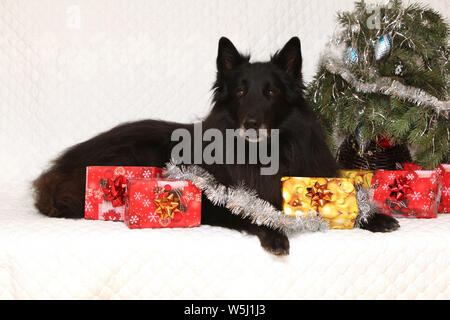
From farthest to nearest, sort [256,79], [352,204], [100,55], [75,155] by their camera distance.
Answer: [100,55], [75,155], [256,79], [352,204]

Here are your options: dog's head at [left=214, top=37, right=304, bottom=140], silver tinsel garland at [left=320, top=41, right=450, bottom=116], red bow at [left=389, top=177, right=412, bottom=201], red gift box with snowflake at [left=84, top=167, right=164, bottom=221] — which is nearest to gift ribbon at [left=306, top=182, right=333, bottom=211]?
dog's head at [left=214, top=37, right=304, bottom=140]

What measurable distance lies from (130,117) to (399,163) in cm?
156

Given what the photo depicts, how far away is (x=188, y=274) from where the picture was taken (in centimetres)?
143

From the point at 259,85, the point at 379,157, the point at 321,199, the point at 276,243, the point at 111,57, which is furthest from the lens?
the point at 111,57

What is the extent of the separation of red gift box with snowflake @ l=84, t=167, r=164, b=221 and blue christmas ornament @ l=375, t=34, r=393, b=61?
122 cm

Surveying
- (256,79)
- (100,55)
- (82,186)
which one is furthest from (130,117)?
(256,79)

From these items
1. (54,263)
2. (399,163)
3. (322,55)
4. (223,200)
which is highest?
(322,55)

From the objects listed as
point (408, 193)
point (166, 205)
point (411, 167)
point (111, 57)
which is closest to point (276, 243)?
point (166, 205)

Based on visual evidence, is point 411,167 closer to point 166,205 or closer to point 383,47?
point 383,47

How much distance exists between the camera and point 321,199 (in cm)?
162

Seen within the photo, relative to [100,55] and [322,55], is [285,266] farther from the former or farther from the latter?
[100,55]

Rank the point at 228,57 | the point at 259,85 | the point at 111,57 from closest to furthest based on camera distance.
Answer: the point at 259,85 < the point at 228,57 < the point at 111,57

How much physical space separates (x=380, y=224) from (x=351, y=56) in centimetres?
83

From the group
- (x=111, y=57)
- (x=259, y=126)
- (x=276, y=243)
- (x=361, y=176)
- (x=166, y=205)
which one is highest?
(x=111, y=57)
